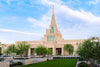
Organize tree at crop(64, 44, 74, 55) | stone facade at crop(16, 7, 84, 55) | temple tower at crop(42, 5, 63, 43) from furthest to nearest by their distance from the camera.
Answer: temple tower at crop(42, 5, 63, 43) < stone facade at crop(16, 7, 84, 55) < tree at crop(64, 44, 74, 55)

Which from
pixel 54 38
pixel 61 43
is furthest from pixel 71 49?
pixel 54 38

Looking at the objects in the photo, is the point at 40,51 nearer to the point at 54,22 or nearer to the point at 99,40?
the point at 99,40

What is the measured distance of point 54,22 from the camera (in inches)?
2763

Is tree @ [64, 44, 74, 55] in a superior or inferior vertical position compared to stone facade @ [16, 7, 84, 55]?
inferior

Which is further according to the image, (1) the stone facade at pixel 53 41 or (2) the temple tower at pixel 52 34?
(2) the temple tower at pixel 52 34

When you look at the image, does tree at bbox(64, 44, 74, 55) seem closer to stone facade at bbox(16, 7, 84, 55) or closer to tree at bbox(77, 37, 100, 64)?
stone facade at bbox(16, 7, 84, 55)

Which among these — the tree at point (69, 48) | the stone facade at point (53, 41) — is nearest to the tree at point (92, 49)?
the tree at point (69, 48)

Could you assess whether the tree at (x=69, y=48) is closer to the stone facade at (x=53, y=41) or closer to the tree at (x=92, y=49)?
the stone facade at (x=53, y=41)

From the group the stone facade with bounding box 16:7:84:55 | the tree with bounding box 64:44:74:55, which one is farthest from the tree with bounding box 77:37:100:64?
the stone facade with bounding box 16:7:84:55

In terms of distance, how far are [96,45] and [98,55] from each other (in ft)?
4.22

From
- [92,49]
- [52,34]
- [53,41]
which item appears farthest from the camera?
[52,34]

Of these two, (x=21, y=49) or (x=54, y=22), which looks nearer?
(x=21, y=49)

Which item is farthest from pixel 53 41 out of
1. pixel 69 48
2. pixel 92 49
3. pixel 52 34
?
pixel 92 49

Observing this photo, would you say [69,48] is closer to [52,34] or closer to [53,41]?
[53,41]
